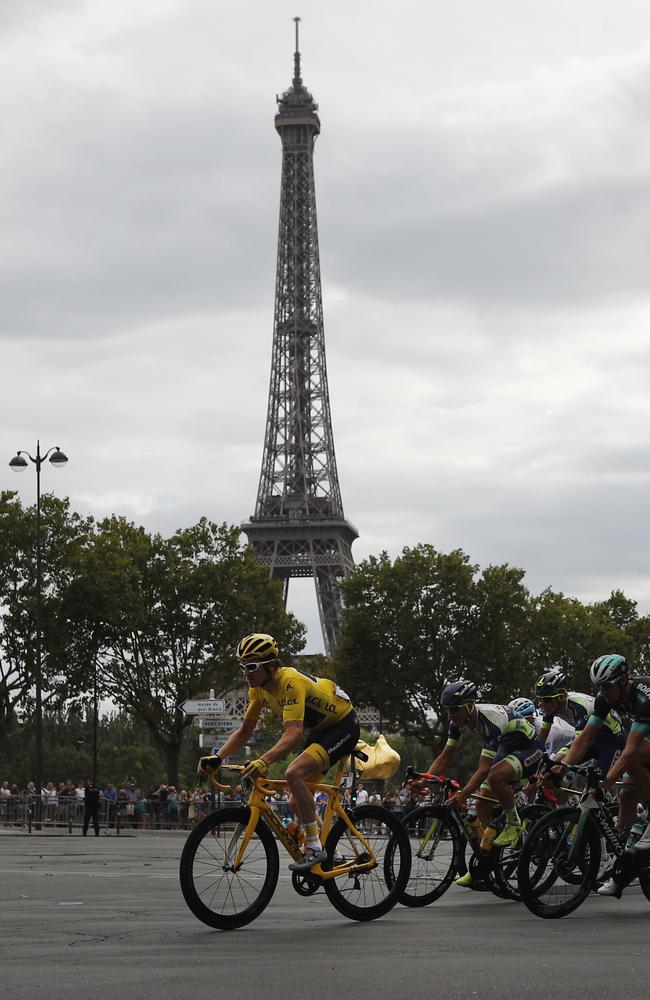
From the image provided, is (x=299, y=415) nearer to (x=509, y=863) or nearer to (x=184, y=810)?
(x=184, y=810)

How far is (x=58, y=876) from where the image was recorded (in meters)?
16.2

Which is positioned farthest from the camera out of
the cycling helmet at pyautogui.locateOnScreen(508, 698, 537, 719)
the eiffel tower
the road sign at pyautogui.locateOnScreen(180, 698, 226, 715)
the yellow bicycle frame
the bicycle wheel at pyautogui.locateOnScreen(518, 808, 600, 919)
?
the eiffel tower

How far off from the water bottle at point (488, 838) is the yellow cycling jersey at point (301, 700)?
2.01 metres

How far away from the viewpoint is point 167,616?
5897 cm

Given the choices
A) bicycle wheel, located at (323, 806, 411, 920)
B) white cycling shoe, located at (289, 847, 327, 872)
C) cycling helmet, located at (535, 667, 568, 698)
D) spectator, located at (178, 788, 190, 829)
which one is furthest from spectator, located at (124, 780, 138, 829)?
white cycling shoe, located at (289, 847, 327, 872)

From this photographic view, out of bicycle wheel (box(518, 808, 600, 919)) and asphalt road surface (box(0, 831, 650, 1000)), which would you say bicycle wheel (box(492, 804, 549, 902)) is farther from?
bicycle wheel (box(518, 808, 600, 919))

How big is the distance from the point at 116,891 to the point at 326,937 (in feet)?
16.3

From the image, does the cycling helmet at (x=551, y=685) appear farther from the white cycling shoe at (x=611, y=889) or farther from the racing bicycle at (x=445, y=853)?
the white cycling shoe at (x=611, y=889)

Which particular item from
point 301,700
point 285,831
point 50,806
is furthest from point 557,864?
point 50,806

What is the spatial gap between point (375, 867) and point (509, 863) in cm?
191

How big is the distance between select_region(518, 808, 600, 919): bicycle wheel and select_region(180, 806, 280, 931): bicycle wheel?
5.73ft

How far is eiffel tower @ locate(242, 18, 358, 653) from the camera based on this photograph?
102375mm

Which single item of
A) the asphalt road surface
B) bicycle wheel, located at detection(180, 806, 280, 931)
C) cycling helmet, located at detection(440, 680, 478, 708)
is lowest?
the asphalt road surface

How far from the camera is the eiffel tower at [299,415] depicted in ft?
336
